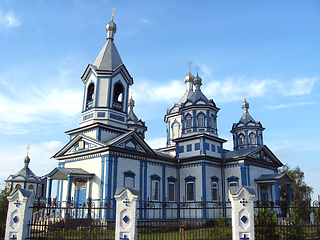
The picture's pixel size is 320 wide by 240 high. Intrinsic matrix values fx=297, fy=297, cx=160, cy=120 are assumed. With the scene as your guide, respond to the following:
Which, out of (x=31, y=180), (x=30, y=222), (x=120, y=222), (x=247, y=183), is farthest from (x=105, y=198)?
(x=31, y=180)

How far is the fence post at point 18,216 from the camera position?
32.6 ft

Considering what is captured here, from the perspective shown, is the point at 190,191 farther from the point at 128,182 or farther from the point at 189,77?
the point at 189,77

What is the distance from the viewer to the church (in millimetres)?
19203

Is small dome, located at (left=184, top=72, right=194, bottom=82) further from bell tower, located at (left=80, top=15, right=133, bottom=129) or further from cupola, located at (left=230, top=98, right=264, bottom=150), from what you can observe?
bell tower, located at (left=80, top=15, right=133, bottom=129)

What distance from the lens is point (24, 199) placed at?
10.0 m

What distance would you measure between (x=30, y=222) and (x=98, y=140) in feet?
32.5

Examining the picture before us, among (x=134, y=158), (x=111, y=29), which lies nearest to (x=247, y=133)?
(x=134, y=158)

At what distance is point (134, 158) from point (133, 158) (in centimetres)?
9

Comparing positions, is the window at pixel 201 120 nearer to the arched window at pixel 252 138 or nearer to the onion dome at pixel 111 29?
the onion dome at pixel 111 29

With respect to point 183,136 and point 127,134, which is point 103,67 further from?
point 183,136

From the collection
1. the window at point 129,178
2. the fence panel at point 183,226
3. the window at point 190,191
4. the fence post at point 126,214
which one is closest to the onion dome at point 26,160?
the fence panel at point 183,226

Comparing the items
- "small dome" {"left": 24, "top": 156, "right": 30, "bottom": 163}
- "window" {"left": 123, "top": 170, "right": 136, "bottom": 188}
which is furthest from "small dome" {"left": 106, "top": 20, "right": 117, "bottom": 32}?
"small dome" {"left": 24, "top": 156, "right": 30, "bottom": 163}

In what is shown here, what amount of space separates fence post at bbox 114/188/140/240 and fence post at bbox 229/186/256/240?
118 inches

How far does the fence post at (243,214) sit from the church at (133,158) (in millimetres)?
10577
